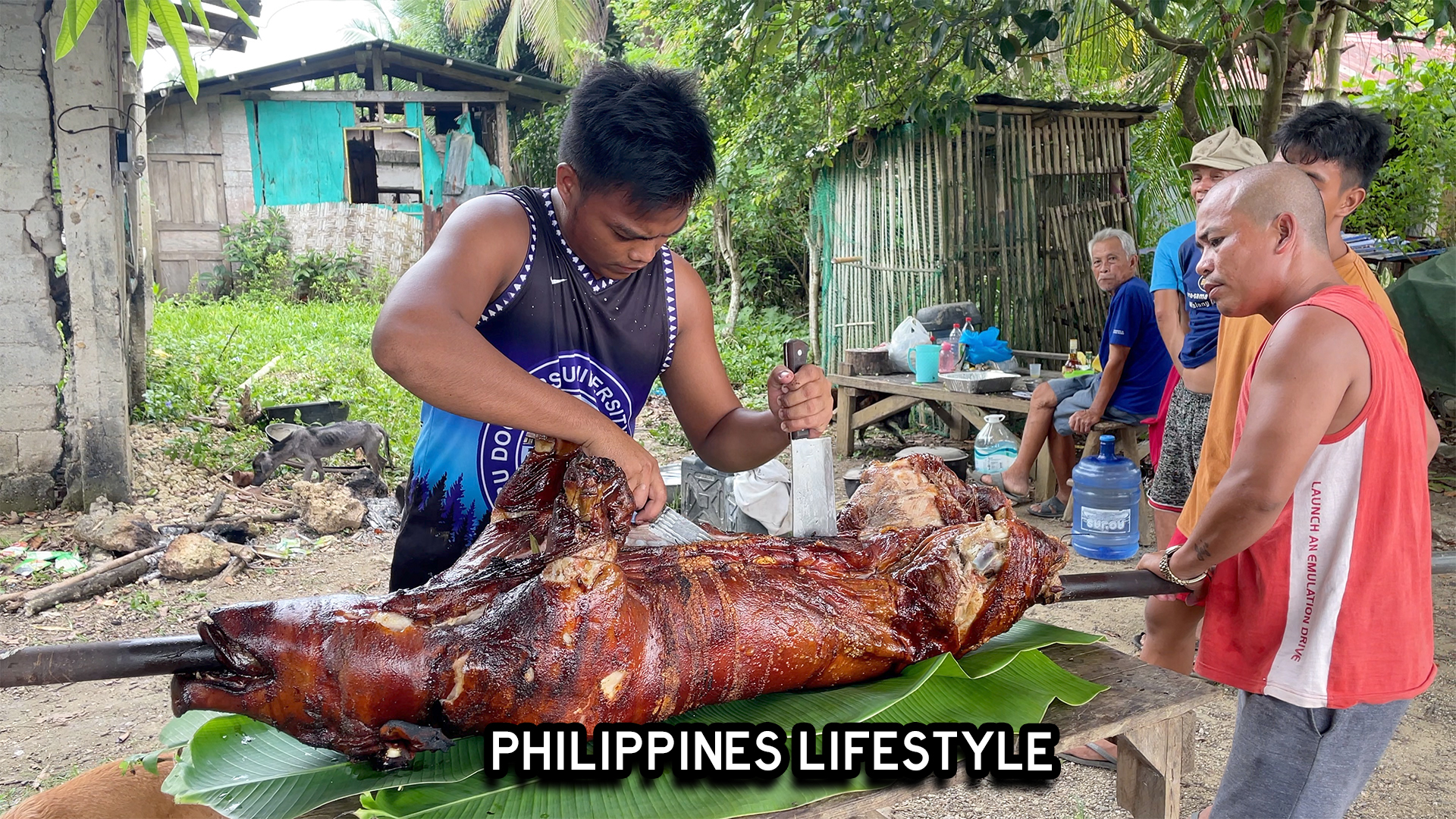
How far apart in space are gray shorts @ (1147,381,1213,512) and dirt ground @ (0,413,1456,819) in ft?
2.61

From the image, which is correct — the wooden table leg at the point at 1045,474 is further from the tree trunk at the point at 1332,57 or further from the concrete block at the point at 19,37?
the concrete block at the point at 19,37

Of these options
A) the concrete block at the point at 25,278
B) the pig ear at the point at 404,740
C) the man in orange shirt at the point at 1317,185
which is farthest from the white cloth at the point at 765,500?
the concrete block at the point at 25,278

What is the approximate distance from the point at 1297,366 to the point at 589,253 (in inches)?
65.3

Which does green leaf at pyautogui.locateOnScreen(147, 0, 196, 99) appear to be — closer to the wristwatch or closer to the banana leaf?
the banana leaf

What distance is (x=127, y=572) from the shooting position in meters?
5.30

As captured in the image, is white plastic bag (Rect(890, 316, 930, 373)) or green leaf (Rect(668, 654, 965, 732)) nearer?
green leaf (Rect(668, 654, 965, 732))

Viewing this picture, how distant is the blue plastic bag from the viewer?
7883 millimetres

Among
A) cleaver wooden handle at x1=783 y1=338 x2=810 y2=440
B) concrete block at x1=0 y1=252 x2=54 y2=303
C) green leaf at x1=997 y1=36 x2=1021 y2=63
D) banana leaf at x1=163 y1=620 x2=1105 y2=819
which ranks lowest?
banana leaf at x1=163 y1=620 x2=1105 y2=819

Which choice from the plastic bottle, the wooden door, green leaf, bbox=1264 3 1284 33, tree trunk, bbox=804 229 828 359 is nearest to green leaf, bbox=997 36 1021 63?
green leaf, bbox=1264 3 1284 33

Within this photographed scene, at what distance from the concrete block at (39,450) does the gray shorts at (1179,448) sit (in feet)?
22.9

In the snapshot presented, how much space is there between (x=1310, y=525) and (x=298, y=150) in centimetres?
1660

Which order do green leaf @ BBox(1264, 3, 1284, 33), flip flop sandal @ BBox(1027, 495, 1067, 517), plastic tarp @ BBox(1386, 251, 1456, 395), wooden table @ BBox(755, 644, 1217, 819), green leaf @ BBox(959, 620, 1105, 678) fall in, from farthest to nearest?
flip flop sandal @ BBox(1027, 495, 1067, 517), plastic tarp @ BBox(1386, 251, 1456, 395), green leaf @ BBox(1264, 3, 1284, 33), green leaf @ BBox(959, 620, 1105, 678), wooden table @ BBox(755, 644, 1217, 819)

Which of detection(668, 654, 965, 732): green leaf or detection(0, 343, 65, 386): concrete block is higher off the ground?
detection(0, 343, 65, 386): concrete block

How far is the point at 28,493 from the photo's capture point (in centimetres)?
625
